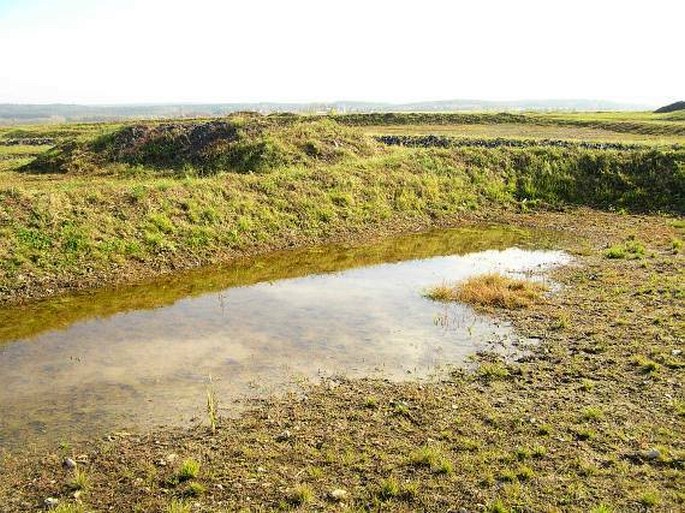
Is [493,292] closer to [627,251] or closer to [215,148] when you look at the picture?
[627,251]

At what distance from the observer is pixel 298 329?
16359 millimetres

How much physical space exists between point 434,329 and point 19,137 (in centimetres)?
7334

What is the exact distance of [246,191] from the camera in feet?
93.1

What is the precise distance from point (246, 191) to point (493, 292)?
14.3 meters

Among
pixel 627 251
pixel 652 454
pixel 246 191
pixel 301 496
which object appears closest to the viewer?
pixel 301 496

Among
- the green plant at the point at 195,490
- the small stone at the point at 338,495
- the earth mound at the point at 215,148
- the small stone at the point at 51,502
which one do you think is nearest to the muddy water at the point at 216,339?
the small stone at the point at 51,502

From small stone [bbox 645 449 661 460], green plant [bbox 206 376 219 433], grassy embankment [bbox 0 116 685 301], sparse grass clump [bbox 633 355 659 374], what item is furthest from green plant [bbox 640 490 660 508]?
grassy embankment [bbox 0 116 685 301]

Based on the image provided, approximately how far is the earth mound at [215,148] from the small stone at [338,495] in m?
26.5

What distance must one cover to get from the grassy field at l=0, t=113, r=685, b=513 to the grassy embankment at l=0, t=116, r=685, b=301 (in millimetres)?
113

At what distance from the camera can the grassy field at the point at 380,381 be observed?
9539mm

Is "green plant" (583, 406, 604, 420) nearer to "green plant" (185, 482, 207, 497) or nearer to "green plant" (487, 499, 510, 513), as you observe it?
"green plant" (487, 499, 510, 513)

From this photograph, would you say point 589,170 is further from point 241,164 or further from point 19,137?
point 19,137

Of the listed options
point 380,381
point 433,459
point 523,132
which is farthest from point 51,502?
point 523,132

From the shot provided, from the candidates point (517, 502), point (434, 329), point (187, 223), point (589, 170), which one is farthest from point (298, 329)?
point (589, 170)
